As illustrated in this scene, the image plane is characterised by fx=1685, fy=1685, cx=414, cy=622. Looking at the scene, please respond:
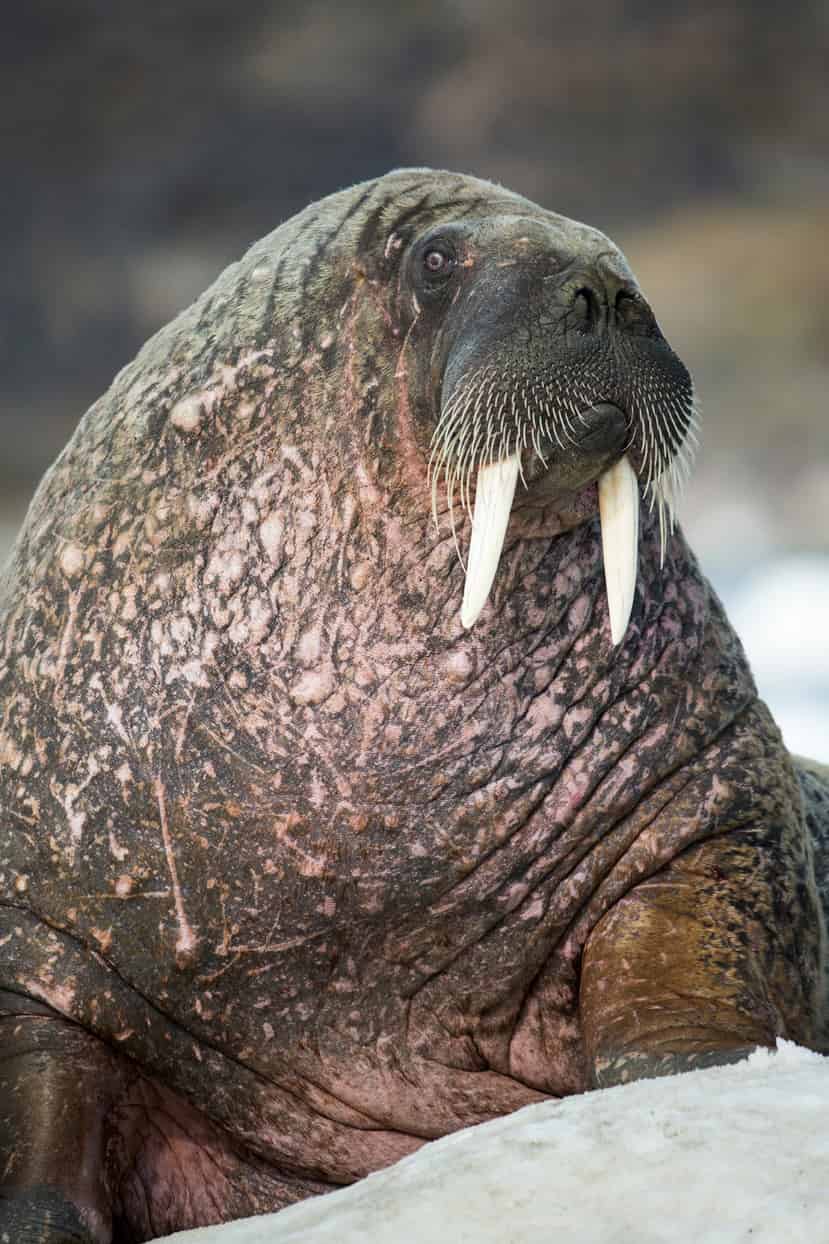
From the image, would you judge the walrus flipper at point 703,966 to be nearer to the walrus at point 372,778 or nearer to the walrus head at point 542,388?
the walrus at point 372,778

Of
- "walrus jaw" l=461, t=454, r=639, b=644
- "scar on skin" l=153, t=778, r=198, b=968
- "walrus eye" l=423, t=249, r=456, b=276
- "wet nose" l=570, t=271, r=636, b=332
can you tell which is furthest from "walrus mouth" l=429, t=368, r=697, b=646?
"scar on skin" l=153, t=778, r=198, b=968

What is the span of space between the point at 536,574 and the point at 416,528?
395 millimetres

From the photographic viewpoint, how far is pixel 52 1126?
4.64 m

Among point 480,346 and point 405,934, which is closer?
point 480,346

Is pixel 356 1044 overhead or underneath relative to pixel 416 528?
underneath

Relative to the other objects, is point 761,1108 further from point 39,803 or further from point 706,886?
point 39,803

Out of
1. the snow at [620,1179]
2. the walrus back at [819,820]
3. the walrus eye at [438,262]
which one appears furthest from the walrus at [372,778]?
the snow at [620,1179]

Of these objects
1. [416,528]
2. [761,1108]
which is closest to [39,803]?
[416,528]

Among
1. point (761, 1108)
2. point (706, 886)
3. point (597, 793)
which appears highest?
point (597, 793)

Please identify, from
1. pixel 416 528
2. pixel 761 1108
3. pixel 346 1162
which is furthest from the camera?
pixel 346 1162

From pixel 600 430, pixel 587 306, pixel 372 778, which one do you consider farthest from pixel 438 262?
pixel 372 778

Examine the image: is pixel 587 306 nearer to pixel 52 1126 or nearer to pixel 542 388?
pixel 542 388

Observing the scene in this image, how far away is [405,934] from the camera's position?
15.6 feet

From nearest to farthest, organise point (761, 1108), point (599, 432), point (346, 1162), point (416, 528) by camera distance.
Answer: point (761, 1108) < point (599, 432) < point (416, 528) < point (346, 1162)
